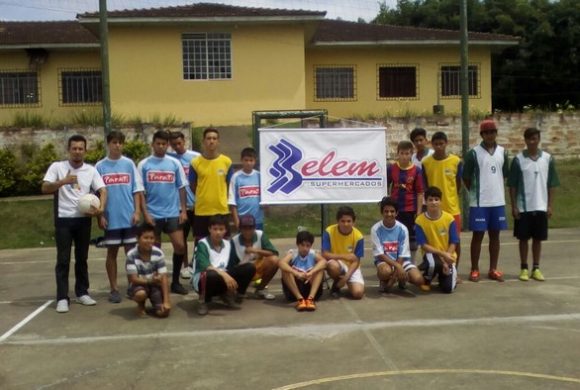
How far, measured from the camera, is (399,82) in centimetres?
2606

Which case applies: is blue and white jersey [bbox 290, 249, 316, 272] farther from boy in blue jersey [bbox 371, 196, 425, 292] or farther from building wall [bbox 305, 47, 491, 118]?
building wall [bbox 305, 47, 491, 118]

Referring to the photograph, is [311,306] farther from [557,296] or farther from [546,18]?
[546,18]

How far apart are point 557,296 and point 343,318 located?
Answer: 2678 mm

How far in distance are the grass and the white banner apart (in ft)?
15.6

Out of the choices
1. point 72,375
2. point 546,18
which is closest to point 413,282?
point 72,375

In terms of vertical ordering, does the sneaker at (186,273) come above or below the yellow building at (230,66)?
below

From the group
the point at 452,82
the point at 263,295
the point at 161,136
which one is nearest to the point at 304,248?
the point at 263,295

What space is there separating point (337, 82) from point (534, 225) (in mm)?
17078

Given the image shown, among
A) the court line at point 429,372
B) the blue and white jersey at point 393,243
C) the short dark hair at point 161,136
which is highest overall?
the short dark hair at point 161,136

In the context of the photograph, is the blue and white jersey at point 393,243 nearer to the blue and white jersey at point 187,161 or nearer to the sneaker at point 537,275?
the sneaker at point 537,275

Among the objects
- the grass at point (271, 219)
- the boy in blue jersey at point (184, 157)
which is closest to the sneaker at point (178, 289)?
the boy in blue jersey at point (184, 157)

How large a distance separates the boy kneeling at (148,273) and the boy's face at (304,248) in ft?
5.10

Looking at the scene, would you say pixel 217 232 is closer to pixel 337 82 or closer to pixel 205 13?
pixel 205 13

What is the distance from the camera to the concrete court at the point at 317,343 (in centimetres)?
570
